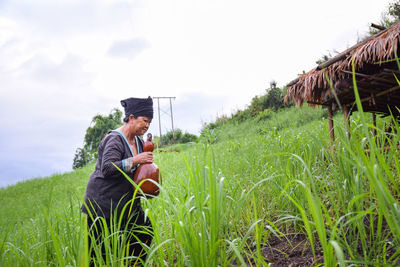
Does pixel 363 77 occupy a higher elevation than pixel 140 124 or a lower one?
higher

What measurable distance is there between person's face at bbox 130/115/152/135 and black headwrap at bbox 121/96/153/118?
1.5 inches

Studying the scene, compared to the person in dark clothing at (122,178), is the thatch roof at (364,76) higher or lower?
higher

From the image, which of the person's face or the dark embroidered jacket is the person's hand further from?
the person's face

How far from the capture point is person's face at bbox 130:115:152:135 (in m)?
2.68

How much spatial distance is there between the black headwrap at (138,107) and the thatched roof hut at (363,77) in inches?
76.0

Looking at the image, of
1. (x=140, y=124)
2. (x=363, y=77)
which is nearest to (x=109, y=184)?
(x=140, y=124)

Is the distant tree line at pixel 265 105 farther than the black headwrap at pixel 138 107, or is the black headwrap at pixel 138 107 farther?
the distant tree line at pixel 265 105

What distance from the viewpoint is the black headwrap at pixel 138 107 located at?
2.67 metres

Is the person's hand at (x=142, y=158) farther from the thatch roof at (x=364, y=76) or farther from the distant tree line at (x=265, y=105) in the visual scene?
the distant tree line at (x=265, y=105)

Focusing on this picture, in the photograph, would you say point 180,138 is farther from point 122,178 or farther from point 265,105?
point 122,178

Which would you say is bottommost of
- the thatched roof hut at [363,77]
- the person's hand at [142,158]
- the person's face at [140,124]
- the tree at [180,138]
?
the tree at [180,138]

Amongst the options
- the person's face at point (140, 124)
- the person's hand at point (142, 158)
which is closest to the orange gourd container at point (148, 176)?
the person's hand at point (142, 158)

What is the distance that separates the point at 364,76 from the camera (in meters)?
3.50

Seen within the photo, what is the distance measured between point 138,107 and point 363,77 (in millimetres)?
3116
